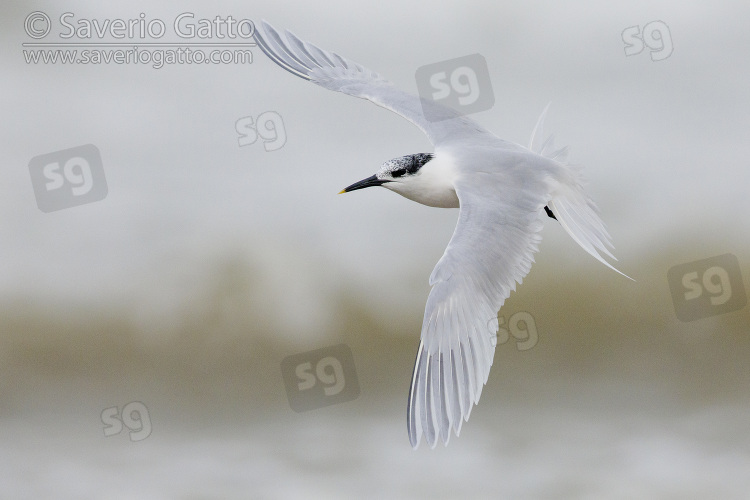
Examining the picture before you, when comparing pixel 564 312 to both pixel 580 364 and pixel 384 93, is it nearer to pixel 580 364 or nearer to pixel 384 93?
pixel 580 364

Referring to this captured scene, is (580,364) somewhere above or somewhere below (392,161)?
below

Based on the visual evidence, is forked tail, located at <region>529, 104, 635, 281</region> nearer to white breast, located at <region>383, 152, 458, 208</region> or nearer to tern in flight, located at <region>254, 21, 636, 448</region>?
tern in flight, located at <region>254, 21, 636, 448</region>

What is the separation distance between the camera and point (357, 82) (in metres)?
2.28

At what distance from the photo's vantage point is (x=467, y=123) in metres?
2.17

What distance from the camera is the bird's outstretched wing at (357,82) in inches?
83.9

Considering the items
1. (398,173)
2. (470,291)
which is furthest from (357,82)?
(470,291)

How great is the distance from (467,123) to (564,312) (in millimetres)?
2322

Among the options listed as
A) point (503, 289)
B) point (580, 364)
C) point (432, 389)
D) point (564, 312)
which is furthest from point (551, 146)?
point (580, 364)

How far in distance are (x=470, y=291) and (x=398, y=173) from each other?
0.36 m

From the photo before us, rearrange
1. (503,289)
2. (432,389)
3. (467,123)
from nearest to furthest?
(432,389), (503,289), (467,123)

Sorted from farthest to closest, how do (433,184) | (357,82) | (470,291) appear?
(357,82)
(433,184)
(470,291)

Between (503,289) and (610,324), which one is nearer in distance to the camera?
(503,289)

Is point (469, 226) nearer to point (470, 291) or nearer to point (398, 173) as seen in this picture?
point (470, 291)

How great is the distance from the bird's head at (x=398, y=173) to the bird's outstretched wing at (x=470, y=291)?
0.12 m
